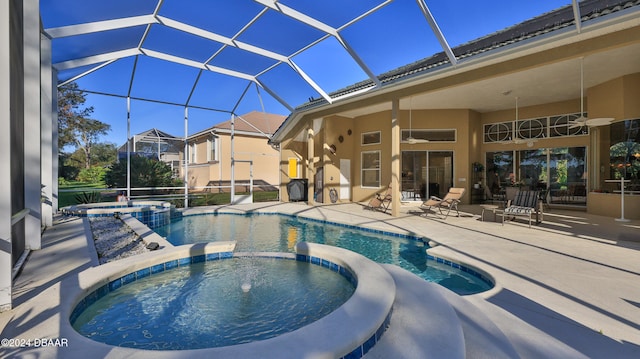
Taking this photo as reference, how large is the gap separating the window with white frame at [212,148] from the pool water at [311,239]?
7.98 metres

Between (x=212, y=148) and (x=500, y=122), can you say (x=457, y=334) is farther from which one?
(x=212, y=148)

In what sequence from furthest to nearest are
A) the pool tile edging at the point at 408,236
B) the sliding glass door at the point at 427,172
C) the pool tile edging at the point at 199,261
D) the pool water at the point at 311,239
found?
A: the sliding glass door at the point at 427,172 → the pool water at the point at 311,239 → the pool tile edging at the point at 408,236 → the pool tile edging at the point at 199,261

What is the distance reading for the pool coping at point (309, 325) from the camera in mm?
1880

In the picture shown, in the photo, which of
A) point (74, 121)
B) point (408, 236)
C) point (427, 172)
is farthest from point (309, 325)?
point (74, 121)

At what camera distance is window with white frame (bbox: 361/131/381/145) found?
13084 mm

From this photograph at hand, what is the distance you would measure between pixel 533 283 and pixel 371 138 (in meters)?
10.4

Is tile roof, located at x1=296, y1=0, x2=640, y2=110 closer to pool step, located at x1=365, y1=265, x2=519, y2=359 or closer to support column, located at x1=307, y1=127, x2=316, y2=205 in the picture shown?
support column, located at x1=307, y1=127, x2=316, y2=205

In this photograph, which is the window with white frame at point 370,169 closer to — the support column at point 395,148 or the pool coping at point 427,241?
the support column at point 395,148

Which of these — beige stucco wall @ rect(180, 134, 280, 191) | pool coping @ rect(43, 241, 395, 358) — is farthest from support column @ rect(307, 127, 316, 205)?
pool coping @ rect(43, 241, 395, 358)

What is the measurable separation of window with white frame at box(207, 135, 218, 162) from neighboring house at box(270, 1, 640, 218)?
4667 mm

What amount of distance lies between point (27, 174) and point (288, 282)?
4.26 meters

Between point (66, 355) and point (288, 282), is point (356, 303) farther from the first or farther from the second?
point (66, 355)

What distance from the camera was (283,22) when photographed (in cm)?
707

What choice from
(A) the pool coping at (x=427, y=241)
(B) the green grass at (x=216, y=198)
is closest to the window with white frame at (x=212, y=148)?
(B) the green grass at (x=216, y=198)
